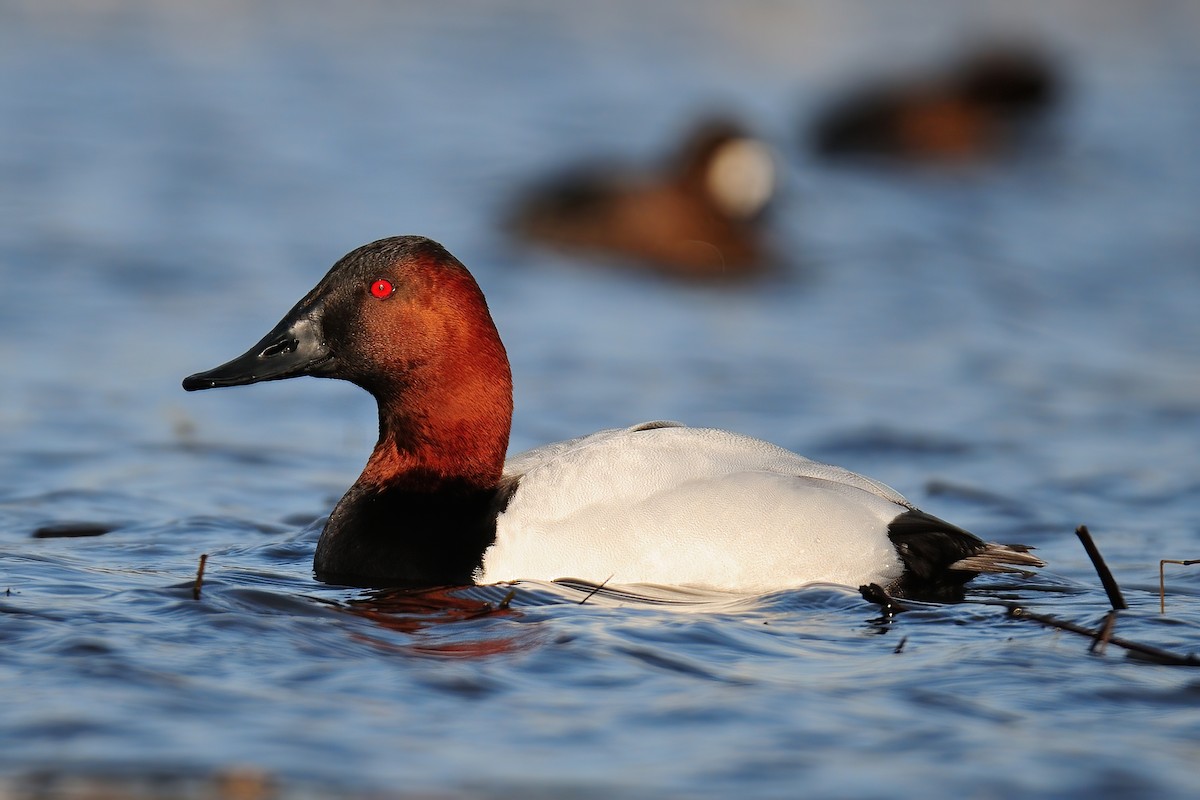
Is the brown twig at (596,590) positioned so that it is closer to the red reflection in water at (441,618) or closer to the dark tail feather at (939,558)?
the red reflection in water at (441,618)

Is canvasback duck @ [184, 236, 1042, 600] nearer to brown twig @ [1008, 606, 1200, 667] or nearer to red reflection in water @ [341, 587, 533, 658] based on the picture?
red reflection in water @ [341, 587, 533, 658]

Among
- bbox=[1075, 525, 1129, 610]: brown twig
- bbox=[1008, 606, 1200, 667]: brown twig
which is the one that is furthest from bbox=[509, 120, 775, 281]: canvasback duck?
bbox=[1008, 606, 1200, 667]: brown twig

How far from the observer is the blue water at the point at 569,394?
3980 mm

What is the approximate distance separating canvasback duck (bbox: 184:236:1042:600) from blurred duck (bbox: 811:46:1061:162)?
10344mm

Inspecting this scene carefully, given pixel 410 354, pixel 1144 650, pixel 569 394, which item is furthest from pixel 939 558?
pixel 569 394

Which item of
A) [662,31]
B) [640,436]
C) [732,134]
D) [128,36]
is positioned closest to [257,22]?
[128,36]

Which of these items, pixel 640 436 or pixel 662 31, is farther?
pixel 662 31

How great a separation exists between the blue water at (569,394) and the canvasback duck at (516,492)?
0.44 ft

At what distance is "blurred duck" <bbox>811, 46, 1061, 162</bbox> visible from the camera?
1545cm

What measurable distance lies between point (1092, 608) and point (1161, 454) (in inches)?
107

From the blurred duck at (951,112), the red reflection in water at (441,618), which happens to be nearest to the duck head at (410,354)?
the red reflection in water at (441,618)

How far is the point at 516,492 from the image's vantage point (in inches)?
207

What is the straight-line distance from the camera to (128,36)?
56.3ft

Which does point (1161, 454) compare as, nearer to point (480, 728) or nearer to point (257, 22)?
point (480, 728)
